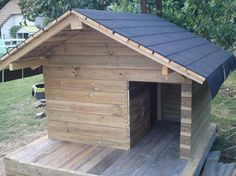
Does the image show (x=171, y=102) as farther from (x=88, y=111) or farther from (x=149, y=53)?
(x=149, y=53)

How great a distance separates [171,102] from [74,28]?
372cm

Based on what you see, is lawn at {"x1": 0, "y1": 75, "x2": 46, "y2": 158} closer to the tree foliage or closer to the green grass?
the green grass

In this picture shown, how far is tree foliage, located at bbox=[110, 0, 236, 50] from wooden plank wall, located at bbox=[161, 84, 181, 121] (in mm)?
2005

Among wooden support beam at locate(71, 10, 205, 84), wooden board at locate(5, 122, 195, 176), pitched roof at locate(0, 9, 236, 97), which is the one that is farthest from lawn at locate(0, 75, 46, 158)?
wooden support beam at locate(71, 10, 205, 84)

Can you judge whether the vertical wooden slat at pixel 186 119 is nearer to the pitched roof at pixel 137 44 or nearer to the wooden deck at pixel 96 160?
the wooden deck at pixel 96 160

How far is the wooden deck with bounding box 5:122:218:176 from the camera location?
5.04 meters

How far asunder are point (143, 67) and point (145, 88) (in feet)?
3.82

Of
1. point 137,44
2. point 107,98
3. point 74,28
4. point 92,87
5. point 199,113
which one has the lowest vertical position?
point 199,113

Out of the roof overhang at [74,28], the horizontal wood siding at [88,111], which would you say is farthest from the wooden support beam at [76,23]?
the horizontal wood siding at [88,111]

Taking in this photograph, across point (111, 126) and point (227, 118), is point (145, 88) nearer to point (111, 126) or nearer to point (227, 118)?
point (111, 126)

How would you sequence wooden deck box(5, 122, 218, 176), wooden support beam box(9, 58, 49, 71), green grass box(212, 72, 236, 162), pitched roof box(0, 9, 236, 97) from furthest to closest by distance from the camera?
green grass box(212, 72, 236, 162) < wooden support beam box(9, 58, 49, 71) < wooden deck box(5, 122, 218, 176) < pitched roof box(0, 9, 236, 97)

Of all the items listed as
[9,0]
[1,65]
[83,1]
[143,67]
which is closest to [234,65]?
[143,67]

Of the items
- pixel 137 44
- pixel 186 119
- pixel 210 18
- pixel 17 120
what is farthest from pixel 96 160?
pixel 210 18

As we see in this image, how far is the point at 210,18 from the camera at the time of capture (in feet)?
29.8
